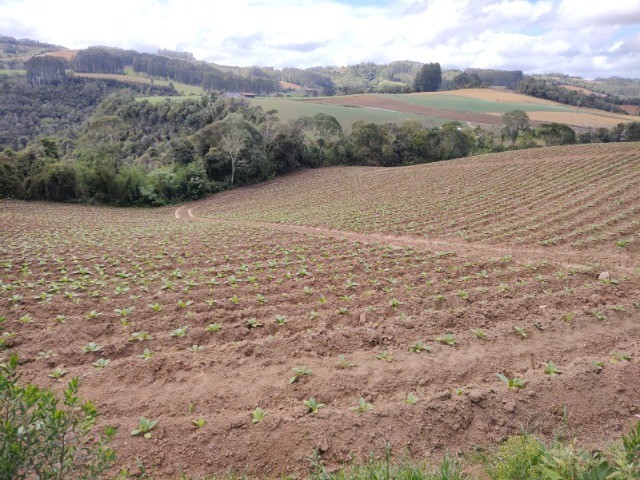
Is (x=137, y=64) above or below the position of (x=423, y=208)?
above

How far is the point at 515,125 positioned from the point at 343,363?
65659 mm

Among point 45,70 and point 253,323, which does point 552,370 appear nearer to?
point 253,323

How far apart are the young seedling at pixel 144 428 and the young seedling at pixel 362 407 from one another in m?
2.93

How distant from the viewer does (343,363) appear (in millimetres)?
6812

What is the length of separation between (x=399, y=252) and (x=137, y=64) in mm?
150972

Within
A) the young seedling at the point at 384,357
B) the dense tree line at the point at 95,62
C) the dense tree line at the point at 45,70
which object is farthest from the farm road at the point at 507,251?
the dense tree line at the point at 95,62

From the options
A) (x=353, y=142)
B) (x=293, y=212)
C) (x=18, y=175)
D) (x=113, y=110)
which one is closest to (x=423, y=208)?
(x=293, y=212)

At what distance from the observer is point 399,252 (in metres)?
14.8

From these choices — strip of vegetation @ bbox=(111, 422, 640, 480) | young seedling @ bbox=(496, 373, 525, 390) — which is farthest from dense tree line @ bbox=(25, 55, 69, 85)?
young seedling @ bbox=(496, 373, 525, 390)

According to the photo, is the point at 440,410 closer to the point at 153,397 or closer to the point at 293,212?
the point at 153,397

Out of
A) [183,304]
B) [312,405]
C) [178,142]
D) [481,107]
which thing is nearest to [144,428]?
[312,405]

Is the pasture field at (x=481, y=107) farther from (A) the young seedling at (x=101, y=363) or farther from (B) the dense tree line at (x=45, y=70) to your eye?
(A) the young seedling at (x=101, y=363)

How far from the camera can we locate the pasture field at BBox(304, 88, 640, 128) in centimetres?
6712

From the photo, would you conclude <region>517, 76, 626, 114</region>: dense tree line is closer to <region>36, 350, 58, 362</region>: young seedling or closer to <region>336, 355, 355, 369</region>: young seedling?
<region>336, 355, 355, 369</region>: young seedling
